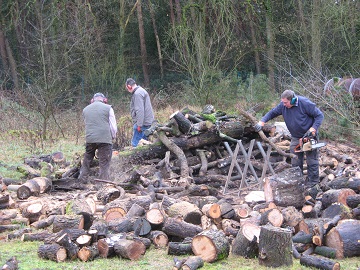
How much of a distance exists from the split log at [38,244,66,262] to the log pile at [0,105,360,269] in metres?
0.01

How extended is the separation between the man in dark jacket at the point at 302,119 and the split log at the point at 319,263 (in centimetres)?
350

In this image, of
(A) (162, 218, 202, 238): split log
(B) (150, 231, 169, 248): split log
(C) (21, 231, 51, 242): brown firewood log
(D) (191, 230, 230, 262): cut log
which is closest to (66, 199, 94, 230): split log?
(C) (21, 231, 51, 242): brown firewood log

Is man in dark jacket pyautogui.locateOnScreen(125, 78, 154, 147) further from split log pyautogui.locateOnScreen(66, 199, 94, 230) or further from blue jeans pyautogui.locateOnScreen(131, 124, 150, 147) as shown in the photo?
split log pyautogui.locateOnScreen(66, 199, 94, 230)

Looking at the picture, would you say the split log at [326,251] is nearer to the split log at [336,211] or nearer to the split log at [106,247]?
the split log at [336,211]

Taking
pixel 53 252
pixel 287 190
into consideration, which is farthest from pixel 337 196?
pixel 53 252

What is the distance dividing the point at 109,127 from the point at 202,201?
307cm

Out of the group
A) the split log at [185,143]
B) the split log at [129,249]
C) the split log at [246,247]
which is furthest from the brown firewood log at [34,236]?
the split log at [185,143]

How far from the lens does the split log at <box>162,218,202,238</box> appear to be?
5.98m

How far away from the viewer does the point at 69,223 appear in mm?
6340

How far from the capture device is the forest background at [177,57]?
1581 centimetres

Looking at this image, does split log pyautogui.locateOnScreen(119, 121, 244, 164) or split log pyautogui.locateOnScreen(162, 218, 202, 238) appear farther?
split log pyautogui.locateOnScreen(119, 121, 244, 164)

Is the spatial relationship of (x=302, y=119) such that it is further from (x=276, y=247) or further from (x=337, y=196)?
(x=276, y=247)

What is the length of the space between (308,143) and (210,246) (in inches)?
143

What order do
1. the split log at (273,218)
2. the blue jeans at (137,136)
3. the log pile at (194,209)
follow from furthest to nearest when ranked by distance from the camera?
the blue jeans at (137,136) → the split log at (273,218) → the log pile at (194,209)
